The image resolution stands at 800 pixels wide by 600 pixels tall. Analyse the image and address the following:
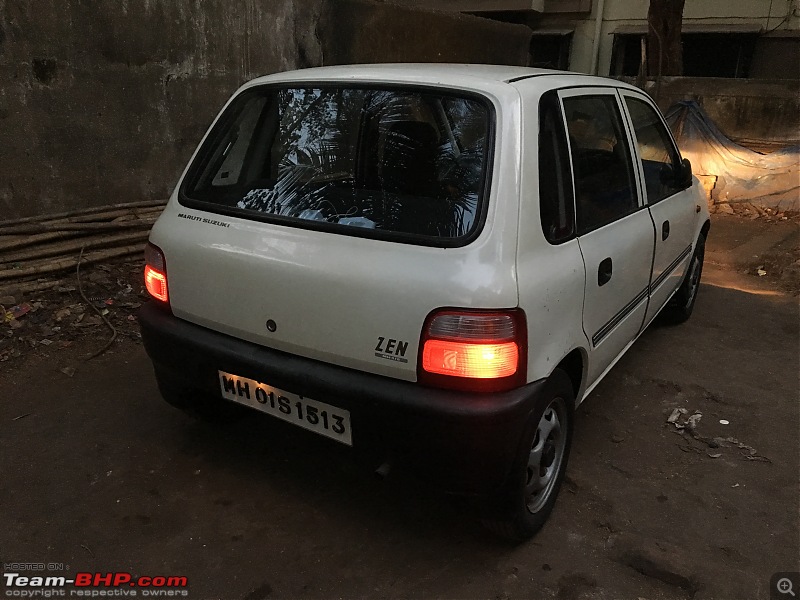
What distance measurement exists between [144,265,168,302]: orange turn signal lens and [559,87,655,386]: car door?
5.39ft

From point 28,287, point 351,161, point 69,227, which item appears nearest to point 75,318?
point 28,287

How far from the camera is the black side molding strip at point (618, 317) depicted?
2.59m

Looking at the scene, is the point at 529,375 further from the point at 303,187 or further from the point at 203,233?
the point at 203,233

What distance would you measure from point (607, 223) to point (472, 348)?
1.08 metres

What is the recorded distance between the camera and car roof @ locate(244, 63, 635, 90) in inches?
87.3

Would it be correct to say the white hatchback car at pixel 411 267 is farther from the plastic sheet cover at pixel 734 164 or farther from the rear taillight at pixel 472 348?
the plastic sheet cover at pixel 734 164

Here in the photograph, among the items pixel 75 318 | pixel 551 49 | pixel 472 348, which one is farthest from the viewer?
pixel 551 49

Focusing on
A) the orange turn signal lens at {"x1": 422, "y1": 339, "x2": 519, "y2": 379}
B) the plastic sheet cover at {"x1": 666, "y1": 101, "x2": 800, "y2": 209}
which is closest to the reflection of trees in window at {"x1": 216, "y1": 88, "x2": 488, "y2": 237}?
the orange turn signal lens at {"x1": 422, "y1": 339, "x2": 519, "y2": 379}

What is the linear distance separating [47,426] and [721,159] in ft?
28.8

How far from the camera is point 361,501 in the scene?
2.60 meters

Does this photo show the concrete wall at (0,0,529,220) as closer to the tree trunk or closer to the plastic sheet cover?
the plastic sheet cover

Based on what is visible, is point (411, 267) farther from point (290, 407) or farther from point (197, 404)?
point (197, 404)

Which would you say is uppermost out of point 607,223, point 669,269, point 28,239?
point 607,223

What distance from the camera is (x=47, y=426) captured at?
311cm
